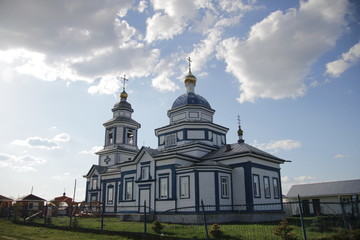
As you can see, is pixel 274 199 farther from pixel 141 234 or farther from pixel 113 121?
pixel 113 121

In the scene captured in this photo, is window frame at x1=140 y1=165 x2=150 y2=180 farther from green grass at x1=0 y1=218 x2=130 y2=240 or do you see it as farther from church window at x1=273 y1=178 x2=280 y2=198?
church window at x1=273 y1=178 x2=280 y2=198

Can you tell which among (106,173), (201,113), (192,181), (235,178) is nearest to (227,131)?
(201,113)

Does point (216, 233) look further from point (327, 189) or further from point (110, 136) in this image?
point (327, 189)

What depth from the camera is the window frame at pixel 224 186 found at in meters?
23.2

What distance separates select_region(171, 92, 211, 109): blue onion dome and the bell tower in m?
8.11

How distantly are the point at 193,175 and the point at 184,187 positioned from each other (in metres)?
1.28

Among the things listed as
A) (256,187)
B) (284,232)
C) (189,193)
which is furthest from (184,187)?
(284,232)

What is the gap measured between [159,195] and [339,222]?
46.9 feet

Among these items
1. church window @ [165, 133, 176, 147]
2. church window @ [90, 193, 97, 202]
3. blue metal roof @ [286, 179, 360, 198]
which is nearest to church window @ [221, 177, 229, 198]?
church window @ [165, 133, 176, 147]

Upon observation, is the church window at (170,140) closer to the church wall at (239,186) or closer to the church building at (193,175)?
the church building at (193,175)

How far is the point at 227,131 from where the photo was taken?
3136 centimetres

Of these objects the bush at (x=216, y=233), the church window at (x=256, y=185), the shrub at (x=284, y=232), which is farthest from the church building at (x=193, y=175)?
the shrub at (x=284, y=232)

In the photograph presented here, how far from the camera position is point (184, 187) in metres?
22.9

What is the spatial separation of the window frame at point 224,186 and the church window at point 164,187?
4253mm
